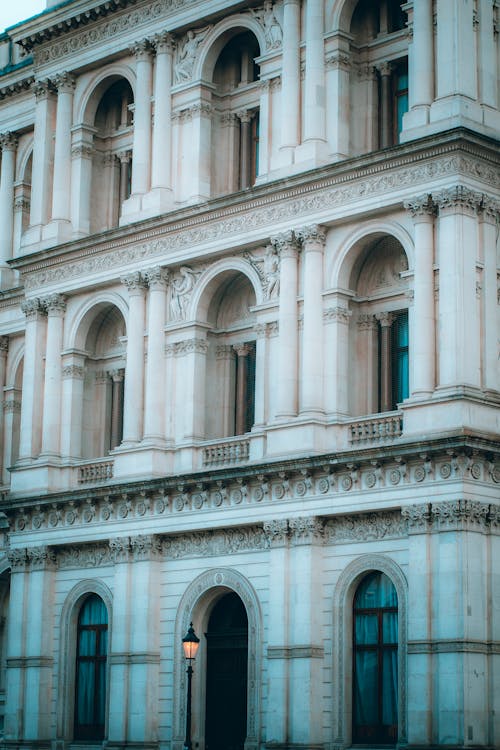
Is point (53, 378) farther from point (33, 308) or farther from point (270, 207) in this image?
point (270, 207)

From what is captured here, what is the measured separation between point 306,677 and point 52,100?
76.3ft

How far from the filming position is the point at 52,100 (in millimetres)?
57812

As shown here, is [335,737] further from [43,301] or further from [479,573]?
[43,301]

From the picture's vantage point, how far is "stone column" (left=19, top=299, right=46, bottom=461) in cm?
5534

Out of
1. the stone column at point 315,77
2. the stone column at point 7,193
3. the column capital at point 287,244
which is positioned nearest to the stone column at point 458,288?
the column capital at point 287,244

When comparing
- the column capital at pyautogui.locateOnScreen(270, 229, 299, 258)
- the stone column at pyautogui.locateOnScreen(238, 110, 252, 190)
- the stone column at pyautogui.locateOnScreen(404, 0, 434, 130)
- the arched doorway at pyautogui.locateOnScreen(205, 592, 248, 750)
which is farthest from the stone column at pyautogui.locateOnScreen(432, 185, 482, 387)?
the arched doorway at pyautogui.locateOnScreen(205, 592, 248, 750)

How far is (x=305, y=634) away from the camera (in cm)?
4506

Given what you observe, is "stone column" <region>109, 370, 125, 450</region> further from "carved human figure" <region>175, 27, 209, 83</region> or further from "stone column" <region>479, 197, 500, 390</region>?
"stone column" <region>479, 197, 500, 390</region>

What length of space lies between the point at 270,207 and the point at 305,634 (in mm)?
12291

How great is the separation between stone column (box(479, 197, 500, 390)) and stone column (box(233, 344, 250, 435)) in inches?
379

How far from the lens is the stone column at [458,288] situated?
43.0 m

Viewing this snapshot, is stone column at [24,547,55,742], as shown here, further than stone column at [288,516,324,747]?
Yes

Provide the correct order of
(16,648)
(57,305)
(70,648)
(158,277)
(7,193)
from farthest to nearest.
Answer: (7,193) < (57,305) < (16,648) < (70,648) < (158,277)

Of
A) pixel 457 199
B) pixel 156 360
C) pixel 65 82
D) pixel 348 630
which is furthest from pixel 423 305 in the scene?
pixel 65 82
